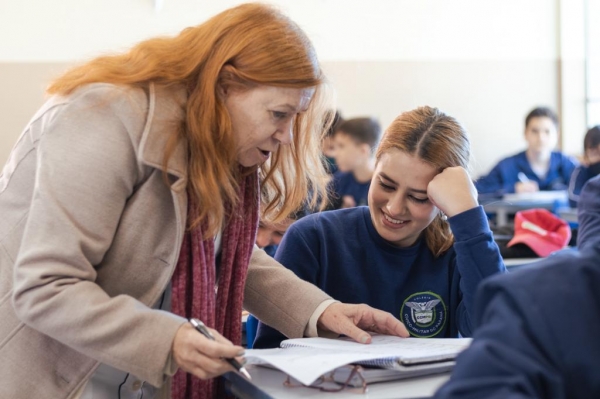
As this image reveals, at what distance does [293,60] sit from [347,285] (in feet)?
2.15

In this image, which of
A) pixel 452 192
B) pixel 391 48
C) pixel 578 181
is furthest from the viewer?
pixel 391 48

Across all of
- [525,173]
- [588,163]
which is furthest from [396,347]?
[525,173]

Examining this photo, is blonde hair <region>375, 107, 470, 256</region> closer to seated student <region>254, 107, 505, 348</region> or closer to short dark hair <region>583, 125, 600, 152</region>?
seated student <region>254, 107, 505, 348</region>

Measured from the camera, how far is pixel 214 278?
143 centimetres

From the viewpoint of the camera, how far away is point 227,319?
58.9 inches

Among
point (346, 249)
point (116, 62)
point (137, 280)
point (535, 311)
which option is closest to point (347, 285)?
point (346, 249)

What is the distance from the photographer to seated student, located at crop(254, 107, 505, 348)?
71.0 inches

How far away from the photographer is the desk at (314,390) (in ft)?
3.90

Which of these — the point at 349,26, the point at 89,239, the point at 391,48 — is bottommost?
the point at 391,48

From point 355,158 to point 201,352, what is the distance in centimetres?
402

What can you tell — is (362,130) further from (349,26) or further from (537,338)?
(537,338)

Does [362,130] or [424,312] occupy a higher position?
[424,312]

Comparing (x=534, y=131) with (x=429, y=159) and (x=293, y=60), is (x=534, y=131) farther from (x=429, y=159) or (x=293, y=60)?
(x=293, y=60)

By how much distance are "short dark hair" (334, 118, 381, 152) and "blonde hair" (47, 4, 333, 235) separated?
3.78 metres
